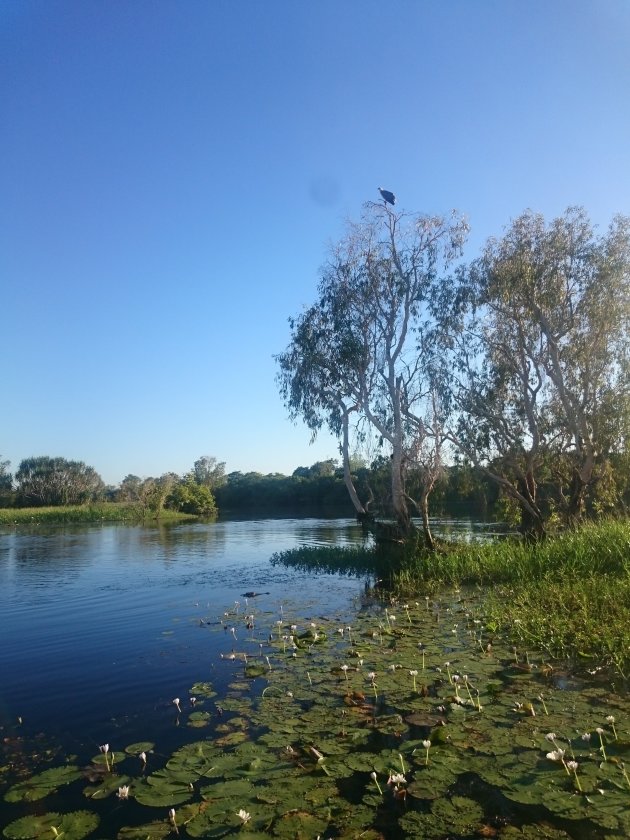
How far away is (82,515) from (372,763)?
64.7m

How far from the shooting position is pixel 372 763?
19.1 feet

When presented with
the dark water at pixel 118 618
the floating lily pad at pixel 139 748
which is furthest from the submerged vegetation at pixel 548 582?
the floating lily pad at pixel 139 748

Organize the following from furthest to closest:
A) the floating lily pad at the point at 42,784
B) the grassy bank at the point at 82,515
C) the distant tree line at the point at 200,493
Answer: the distant tree line at the point at 200,493 → the grassy bank at the point at 82,515 → the floating lily pad at the point at 42,784

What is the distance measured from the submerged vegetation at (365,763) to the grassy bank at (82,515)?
59.7 meters

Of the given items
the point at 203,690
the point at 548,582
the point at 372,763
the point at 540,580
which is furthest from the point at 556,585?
the point at 372,763

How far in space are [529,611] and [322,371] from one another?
15.9 m

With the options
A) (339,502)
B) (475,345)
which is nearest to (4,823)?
(475,345)

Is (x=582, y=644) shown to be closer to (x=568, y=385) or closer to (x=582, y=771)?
(x=582, y=771)

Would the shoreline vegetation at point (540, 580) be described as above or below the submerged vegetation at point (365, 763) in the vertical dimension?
above

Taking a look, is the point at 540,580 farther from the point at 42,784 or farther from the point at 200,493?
the point at 200,493

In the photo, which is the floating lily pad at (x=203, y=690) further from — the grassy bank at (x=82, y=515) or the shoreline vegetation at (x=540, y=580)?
the grassy bank at (x=82, y=515)

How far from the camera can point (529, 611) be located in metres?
11.5

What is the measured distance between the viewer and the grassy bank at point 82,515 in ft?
206

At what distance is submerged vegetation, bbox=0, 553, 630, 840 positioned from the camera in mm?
4855
